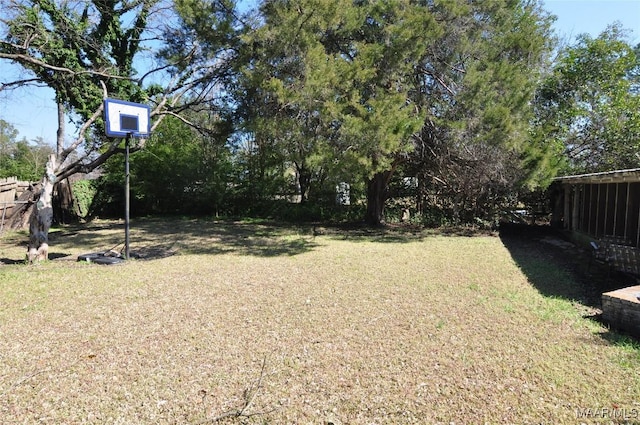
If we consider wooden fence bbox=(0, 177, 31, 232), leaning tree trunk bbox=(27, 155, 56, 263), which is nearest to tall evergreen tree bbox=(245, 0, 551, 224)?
leaning tree trunk bbox=(27, 155, 56, 263)

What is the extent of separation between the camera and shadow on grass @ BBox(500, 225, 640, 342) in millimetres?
4922

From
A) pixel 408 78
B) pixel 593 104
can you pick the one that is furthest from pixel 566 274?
pixel 593 104

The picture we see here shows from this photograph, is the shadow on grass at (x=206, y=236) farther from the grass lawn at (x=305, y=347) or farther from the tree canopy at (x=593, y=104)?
the tree canopy at (x=593, y=104)

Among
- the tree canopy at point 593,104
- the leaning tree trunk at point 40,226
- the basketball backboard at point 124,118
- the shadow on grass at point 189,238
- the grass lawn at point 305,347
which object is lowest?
the grass lawn at point 305,347

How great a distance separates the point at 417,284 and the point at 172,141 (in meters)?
13.4

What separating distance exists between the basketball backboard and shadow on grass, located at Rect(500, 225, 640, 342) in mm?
7320

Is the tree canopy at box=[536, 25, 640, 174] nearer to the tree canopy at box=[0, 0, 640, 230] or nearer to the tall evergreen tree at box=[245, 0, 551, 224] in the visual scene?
the tree canopy at box=[0, 0, 640, 230]

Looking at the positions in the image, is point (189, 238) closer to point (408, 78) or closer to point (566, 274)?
point (408, 78)

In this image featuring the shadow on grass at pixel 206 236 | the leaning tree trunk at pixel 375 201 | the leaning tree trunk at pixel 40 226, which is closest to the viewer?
the leaning tree trunk at pixel 40 226

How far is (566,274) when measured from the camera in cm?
654

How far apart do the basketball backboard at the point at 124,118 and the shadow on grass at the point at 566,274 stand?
7320 mm

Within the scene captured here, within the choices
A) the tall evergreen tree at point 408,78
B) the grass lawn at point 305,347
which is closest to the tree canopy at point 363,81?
the tall evergreen tree at point 408,78

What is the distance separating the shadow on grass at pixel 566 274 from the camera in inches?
194

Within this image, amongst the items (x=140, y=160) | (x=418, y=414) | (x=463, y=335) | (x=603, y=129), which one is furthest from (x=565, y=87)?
(x=140, y=160)
